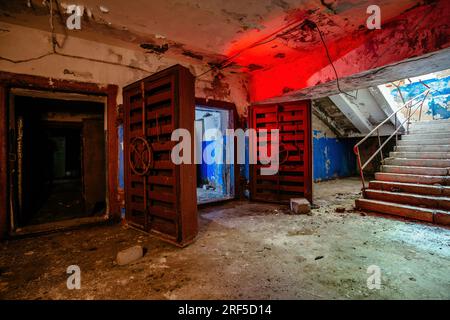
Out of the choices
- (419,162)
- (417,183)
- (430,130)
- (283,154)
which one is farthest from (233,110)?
(430,130)

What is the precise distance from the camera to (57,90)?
370cm

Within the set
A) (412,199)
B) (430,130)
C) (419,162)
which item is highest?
(430,130)

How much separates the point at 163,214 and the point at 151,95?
75.6 inches

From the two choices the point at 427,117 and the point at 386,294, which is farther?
the point at 427,117

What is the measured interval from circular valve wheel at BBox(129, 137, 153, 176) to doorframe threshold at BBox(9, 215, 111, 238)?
122cm

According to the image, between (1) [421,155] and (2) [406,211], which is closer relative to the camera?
(2) [406,211]

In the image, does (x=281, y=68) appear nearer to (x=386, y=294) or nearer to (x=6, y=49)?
(x=386, y=294)

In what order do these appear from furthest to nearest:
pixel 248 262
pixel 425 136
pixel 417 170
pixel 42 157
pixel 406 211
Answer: pixel 42 157 < pixel 425 136 < pixel 417 170 < pixel 406 211 < pixel 248 262

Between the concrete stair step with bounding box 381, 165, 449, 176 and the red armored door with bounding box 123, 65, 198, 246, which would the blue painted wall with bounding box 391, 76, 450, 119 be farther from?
the red armored door with bounding box 123, 65, 198, 246

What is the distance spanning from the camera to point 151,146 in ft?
11.6

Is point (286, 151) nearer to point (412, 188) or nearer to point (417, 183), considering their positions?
point (412, 188)

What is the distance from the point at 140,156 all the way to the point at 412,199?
516cm

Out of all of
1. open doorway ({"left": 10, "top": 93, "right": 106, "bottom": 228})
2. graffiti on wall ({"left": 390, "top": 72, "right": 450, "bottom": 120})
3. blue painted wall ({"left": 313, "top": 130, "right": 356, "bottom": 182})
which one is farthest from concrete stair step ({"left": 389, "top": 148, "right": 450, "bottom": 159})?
open doorway ({"left": 10, "top": 93, "right": 106, "bottom": 228})
